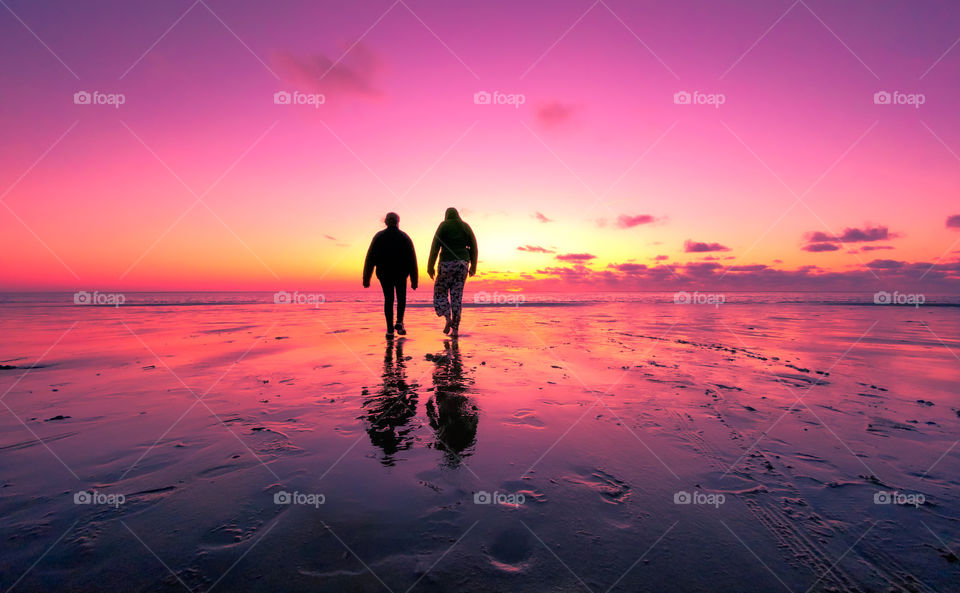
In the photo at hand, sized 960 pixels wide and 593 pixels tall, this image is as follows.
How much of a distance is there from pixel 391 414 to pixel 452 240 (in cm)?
598

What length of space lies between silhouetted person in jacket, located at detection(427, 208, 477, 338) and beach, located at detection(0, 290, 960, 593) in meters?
4.16

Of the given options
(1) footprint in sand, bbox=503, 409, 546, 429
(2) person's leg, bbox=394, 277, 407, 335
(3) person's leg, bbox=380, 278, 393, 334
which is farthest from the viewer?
(2) person's leg, bbox=394, 277, 407, 335

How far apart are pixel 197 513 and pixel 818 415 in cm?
538

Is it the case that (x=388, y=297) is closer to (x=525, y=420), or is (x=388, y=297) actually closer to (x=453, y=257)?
(x=453, y=257)

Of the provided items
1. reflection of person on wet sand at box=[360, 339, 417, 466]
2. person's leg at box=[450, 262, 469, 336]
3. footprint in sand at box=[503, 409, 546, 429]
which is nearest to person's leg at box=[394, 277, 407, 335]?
person's leg at box=[450, 262, 469, 336]

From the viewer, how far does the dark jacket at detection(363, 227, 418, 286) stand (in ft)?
29.7

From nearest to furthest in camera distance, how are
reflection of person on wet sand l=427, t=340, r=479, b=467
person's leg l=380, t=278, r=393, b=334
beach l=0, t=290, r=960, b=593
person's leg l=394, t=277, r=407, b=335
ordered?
beach l=0, t=290, r=960, b=593 → reflection of person on wet sand l=427, t=340, r=479, b=467 → person's leg l=380, t=278, r=393, b=334 → person's leg l=394, t=277, r=407, b=335

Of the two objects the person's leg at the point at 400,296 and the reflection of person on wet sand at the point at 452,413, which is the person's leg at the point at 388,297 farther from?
the reflection of person on wet sand at the point at 452,413

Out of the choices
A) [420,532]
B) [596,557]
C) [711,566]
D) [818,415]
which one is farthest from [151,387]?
[818,415]

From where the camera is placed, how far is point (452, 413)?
372cm

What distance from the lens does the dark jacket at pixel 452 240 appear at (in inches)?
357

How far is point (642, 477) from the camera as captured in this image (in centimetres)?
248

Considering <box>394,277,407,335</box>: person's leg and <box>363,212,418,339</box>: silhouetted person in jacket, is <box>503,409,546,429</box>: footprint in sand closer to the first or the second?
<box>363,212,418,339</box>: silhouetted person in jacket

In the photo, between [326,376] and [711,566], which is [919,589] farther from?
[326,376]
